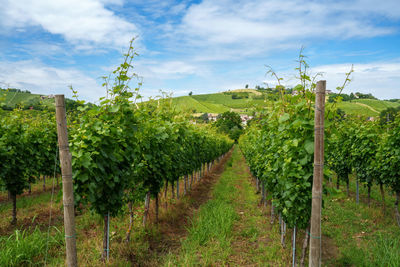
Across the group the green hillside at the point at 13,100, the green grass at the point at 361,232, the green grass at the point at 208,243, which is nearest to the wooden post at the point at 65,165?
the green hillside at the point at 13,100

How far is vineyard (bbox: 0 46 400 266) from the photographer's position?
152 inches

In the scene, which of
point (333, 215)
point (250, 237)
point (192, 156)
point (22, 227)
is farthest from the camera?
point (192, 156)

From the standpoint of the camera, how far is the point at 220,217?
6430 millimetres

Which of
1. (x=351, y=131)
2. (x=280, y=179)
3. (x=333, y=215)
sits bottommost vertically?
(x=333, y=215)

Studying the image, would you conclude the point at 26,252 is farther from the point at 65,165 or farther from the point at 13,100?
the point at 13,100

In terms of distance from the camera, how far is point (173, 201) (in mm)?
8633

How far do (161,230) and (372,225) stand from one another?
587 centimetres

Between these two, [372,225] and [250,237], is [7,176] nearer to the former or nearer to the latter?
[250,237]

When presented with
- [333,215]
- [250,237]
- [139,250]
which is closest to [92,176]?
[139,250]

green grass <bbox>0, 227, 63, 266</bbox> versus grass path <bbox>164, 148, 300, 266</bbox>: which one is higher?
green grass <bbox>0, 227, 63, 266</bbox>

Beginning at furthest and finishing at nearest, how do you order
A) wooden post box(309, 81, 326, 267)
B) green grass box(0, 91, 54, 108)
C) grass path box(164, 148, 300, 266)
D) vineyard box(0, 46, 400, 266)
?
green grass box(0, 91, 54, 108) < grass path box(164, 148, 300, 266) < vineyard box(0, 46, 400, 266) < wooden post box(309, 81, 326, 267)

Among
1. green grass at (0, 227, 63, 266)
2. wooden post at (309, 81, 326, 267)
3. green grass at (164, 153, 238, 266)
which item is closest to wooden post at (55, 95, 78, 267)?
green grass at (0, 227, 63, 266)

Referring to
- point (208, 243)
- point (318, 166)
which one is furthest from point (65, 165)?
point (208, 243)

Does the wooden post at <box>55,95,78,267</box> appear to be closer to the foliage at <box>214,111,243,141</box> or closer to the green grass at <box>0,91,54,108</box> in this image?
the green grass at <box>0,91,54,108</box>
